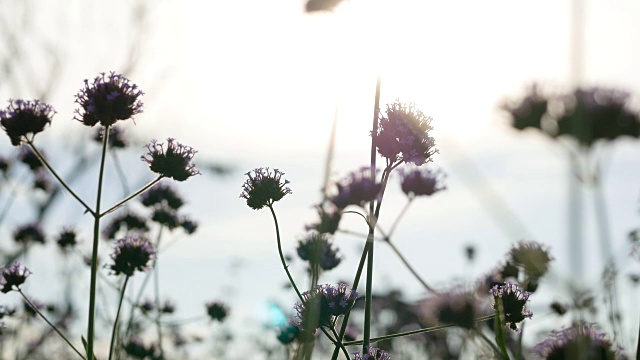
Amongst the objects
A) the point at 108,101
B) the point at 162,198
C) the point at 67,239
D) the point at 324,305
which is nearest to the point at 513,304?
the point at 324,305

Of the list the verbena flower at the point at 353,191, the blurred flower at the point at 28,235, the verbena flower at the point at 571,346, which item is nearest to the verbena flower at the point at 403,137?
the verbena flower at the point at 353,191

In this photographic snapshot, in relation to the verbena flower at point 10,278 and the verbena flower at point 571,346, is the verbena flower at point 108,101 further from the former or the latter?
the verbena flower at point 571,346

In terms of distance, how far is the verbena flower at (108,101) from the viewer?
3.92 metres

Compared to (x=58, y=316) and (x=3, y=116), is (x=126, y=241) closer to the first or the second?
(x=3, y=116)

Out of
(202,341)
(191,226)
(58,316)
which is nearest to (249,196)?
(191,226)

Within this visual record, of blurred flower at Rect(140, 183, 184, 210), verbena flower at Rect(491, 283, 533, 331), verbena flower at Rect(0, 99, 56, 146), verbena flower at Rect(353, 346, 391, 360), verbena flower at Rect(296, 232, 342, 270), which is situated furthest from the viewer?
blurred flower at Rect(140, 183, 184, 210)

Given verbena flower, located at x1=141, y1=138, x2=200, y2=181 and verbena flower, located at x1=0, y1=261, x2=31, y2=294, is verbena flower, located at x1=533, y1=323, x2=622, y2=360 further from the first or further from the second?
verbena flower, located at x1=0, y1=261, x2=31, y2=294

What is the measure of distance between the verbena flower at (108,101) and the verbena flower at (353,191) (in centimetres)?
120

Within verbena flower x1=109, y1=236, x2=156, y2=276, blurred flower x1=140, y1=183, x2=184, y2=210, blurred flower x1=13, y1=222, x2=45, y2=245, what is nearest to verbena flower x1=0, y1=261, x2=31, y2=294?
verbena flower x1=109, y1=236, x2=156, y2=276

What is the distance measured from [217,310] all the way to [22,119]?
3774 millimetres

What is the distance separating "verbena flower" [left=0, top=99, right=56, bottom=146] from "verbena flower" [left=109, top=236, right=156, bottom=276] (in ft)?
3.31

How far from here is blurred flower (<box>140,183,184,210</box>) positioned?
691 centimetres

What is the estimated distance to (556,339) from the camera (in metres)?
2.91

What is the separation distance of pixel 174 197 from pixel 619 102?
17.6 ft
